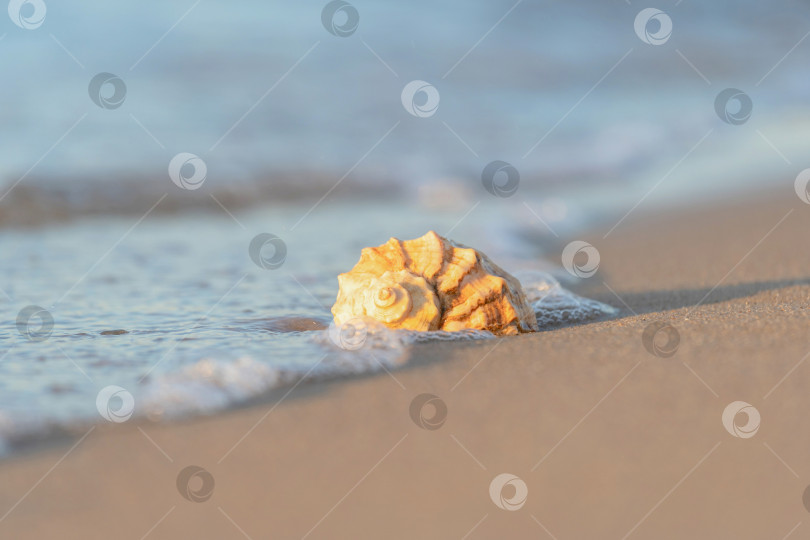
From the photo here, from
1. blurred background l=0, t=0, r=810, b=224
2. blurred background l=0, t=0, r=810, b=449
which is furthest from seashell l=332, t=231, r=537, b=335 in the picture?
blurred background l=0, t=0, r=810, b=224

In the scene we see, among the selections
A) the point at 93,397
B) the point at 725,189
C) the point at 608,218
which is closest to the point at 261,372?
the point at 93,397

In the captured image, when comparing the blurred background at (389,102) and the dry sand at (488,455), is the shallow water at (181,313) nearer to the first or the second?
the dry sand at (488,455)

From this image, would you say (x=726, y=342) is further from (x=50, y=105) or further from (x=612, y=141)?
(x=50, y=105)

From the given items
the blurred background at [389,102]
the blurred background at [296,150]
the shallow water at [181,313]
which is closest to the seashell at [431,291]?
the shallow water at [181,313]

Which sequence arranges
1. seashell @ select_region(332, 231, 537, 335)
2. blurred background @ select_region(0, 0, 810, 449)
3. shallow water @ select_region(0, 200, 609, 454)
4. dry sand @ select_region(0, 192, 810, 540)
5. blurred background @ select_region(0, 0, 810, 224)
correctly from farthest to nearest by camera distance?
blurred background @ select_region(0, 0, 810, 224), blurred background @ select_region(0, 0, 810, 449), seashell @ select_region(332, 231, 537, 335), shallow water @ select_region(0, 200, 609, 454), dry sand @ select_region(0, 192, 810, 540)

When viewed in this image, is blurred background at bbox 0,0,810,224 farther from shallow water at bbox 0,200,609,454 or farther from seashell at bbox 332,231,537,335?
seashell at bbox 332,231,537,335
